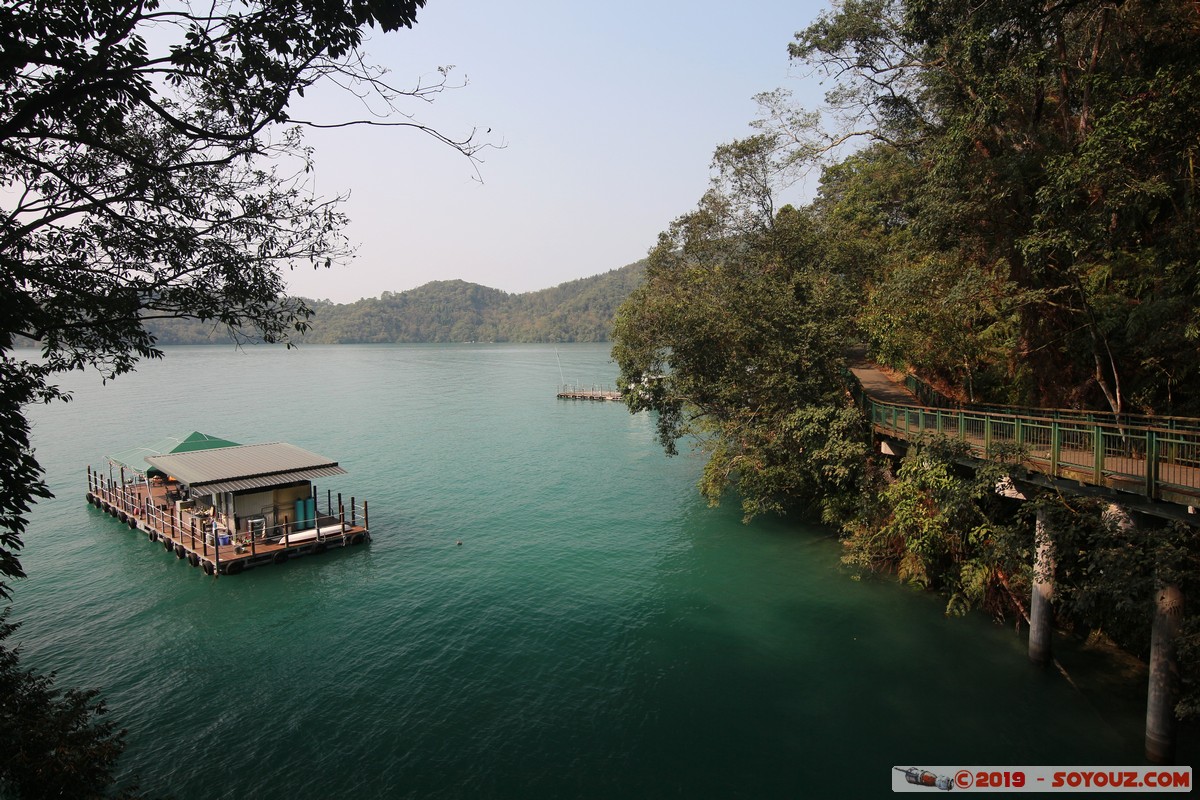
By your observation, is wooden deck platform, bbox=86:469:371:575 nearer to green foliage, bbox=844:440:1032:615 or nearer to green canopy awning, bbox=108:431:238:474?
green canopy awning, bbox=108:431:238:474

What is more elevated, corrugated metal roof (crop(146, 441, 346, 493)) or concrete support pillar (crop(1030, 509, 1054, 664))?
corrugated metal roof (crop(146, 441, 346, 493))

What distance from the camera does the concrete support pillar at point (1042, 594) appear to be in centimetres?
1330

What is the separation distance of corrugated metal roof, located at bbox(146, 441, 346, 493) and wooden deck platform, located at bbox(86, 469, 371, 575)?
1594mm

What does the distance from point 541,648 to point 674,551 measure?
8199 millimetres

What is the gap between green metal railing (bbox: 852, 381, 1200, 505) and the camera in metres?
10.1

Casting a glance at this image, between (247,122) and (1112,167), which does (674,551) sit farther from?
(247,122)

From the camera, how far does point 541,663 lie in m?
15.4

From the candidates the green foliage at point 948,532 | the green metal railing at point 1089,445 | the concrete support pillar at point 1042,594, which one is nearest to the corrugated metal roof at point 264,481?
the green foliage at point 948,532

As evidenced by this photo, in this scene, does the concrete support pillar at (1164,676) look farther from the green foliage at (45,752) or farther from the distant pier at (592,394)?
the distant pier at (592,394)

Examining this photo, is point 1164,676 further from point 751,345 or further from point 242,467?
point 242,467

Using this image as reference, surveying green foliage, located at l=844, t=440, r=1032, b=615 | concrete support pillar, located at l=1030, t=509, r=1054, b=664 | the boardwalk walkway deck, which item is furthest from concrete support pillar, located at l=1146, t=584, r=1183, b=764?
green foliage, located at l=844, t=440, r=1032, b=615

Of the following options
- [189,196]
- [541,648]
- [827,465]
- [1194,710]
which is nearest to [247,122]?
[189,196]

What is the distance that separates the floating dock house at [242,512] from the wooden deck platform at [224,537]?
0.03 meters

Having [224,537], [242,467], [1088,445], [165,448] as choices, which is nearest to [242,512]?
[224,537]
